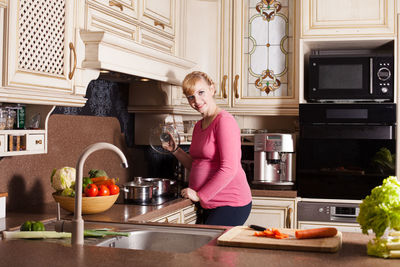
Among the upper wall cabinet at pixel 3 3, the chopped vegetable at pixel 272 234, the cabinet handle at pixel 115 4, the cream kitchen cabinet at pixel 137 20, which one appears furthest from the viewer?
the cabinet handle at pixel 115 4

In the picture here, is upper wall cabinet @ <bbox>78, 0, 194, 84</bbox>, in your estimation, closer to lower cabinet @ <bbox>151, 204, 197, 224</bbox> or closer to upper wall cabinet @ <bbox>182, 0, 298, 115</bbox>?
upper wall cabinet @ <bbox>182, 0, 298, 115</bbox>

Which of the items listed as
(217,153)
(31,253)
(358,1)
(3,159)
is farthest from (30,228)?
(358,1)

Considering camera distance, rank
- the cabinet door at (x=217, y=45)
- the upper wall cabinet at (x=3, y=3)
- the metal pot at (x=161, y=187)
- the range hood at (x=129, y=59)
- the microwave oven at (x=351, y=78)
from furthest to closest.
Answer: the cabinet door at (x=217, y=45) < the microwave oven at (x=351, y=78) < the metal pot at (x=161, y=187) < the range hood at (x=129, y=59) < the upper wall cabinet at (x=3, y=3)

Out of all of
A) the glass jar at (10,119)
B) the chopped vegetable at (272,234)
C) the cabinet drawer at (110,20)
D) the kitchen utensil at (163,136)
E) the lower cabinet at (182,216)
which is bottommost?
the lower cabinet at (182,216)

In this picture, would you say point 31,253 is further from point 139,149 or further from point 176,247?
point 139,149

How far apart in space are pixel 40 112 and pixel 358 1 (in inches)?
88.0

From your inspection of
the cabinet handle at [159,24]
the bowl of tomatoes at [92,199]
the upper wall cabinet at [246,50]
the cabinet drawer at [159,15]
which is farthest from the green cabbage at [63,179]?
the upper wall cabinet at [246,50]

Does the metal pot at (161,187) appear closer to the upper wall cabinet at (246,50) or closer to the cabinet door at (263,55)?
the upper wall cabinet at (246,50)

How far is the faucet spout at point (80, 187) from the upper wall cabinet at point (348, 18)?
2.28 metres

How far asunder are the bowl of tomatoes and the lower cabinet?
0.97 feet

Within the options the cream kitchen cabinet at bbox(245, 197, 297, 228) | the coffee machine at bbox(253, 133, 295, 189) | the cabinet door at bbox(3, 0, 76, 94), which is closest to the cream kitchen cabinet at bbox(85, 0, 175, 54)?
the cabinet door at bbox(3, 0, 76, 94)

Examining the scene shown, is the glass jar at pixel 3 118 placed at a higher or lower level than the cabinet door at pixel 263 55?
lower

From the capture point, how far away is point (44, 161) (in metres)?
2.81

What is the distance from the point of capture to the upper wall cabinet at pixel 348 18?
11.4 feet
